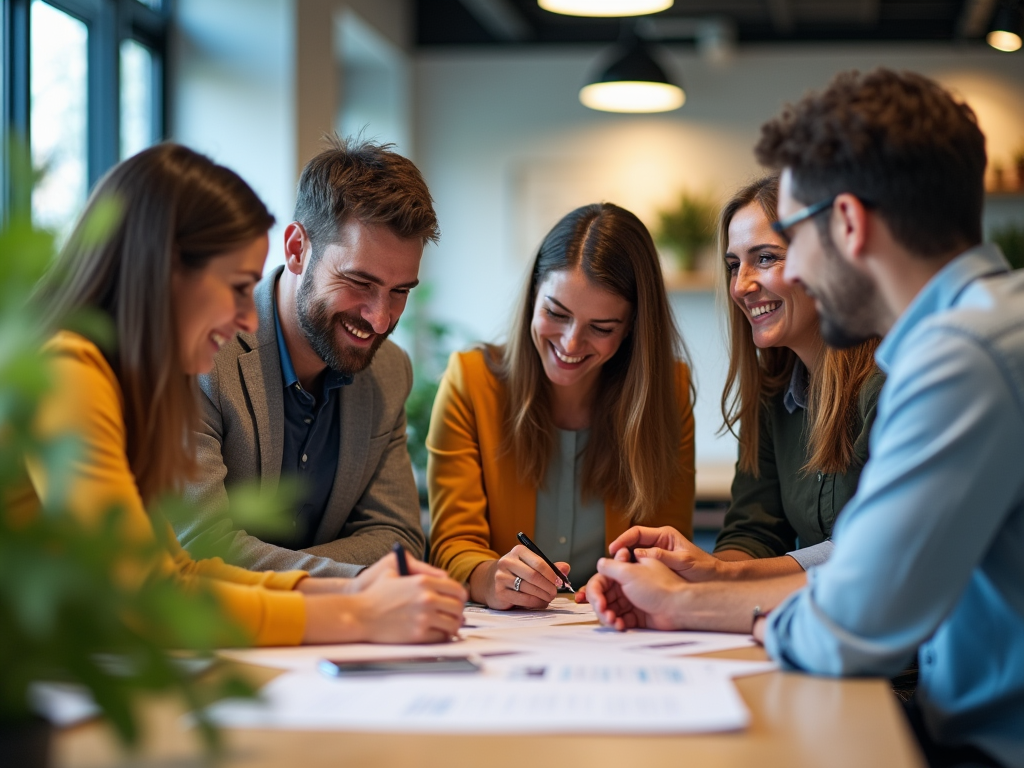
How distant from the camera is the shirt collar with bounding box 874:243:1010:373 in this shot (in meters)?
1.29

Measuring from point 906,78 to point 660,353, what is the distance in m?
1.01

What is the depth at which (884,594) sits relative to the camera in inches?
45.9

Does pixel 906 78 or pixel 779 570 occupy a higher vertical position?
pixel 906 78

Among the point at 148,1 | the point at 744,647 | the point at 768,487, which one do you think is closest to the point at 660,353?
the point at 768,487

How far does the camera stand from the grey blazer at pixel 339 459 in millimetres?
1880

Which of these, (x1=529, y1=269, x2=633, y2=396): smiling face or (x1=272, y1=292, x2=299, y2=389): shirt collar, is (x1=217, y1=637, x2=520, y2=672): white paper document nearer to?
(x1=272, y1=292, x2=299, y2=389): shirt collar

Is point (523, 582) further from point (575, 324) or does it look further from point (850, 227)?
point (850, 227)

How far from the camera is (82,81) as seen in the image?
13.5 ft

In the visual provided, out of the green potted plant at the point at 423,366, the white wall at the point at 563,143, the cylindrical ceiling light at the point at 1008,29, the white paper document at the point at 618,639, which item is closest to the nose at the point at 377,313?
the white paper document at the point at 618,639

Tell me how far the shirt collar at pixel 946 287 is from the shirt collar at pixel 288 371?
1156 mm

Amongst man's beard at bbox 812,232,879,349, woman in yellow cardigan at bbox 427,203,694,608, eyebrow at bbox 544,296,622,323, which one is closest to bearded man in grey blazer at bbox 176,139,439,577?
woman in yellow cardigan at bbox 427,203,694,608

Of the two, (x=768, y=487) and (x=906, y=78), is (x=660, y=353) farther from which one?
(x=906, y=78)

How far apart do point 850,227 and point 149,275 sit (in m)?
0.90

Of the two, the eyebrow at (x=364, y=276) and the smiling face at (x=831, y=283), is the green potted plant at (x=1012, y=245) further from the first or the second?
the smiling face at (x=831, y=283)
